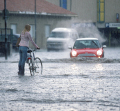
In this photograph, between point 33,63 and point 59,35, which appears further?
point 59,35

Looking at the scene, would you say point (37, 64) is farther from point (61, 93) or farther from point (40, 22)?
point (40, 22)

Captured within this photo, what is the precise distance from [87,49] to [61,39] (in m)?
17.8

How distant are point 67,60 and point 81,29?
122 feet

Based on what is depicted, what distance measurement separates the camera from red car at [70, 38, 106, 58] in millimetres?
20984

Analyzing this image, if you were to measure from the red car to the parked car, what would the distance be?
16.0 metres

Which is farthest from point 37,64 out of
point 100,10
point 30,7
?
point 100,10

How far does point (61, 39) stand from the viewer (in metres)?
39.1

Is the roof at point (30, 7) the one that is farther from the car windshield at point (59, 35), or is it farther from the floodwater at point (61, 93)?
the floodwater at point (61, 93)

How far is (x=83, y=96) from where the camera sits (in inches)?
369

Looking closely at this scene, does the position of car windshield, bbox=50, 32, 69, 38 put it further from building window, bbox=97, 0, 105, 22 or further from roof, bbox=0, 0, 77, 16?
building window, bbox=97, 0, 105, 22

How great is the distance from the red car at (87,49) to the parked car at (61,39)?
16.0 meters

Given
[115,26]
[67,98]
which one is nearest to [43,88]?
[67,98]

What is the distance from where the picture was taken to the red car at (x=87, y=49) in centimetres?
2098

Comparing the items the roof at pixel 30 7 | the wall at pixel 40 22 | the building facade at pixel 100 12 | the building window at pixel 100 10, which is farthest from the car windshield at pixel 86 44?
the building window at pixel 100 10
